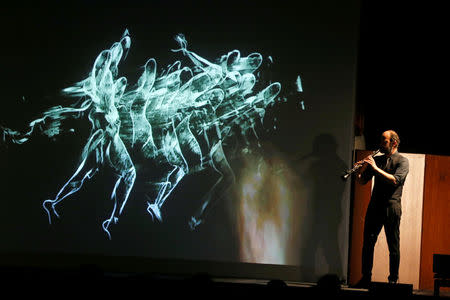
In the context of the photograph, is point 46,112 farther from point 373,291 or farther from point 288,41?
point 373,291

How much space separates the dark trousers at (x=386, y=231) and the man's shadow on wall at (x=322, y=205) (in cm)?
37

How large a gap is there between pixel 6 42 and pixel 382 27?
3.82 metres

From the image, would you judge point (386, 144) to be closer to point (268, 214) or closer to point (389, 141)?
point (389, 141)

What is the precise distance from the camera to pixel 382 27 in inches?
208

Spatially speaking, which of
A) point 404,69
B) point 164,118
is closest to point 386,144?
point 404,69

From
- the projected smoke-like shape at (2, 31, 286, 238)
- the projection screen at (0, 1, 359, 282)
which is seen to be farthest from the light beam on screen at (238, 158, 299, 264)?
the projected smoke-like shape at (2, 31, 286, 238)

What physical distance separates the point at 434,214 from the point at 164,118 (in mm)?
2662

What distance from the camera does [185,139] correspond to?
4.69 m

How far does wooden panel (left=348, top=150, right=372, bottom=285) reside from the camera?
4.62 metres

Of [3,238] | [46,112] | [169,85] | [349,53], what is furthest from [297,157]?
[3,238]

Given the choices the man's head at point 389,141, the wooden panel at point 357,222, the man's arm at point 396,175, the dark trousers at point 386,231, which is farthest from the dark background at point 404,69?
the dark trousers at point 386,231

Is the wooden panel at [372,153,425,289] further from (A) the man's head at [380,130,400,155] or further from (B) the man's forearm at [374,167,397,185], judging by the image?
(B) the man's forearm at [374,167,397,185]

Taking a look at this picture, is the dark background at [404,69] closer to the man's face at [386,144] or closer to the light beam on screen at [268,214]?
the man's face at [386,144]

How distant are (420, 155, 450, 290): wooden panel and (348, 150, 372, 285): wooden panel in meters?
0.56
